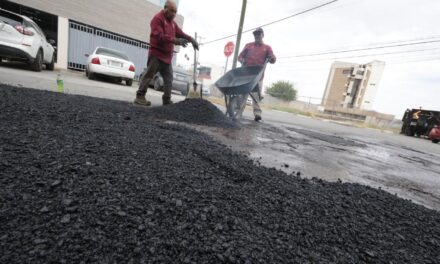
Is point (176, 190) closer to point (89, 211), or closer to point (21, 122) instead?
point (89, 211)

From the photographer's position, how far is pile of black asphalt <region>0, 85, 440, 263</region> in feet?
2.96

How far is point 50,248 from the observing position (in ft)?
2.70

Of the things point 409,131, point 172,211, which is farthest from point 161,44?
point 409,131

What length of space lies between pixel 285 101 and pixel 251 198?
47591mm

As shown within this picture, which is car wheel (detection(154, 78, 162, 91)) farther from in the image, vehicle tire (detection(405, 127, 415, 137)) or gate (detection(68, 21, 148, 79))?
vehicle tire (detection(405, 127, 415, 137))

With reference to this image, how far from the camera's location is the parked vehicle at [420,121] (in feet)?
46.0

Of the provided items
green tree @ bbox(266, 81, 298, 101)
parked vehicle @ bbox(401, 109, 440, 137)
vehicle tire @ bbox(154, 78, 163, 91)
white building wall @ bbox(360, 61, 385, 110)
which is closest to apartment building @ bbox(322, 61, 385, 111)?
white building wall @ bbox(360, 61, 385, 110)

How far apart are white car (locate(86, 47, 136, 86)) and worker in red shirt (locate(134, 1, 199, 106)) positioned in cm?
485

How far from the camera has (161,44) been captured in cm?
445

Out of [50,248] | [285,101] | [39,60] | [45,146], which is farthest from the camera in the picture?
[285,101]

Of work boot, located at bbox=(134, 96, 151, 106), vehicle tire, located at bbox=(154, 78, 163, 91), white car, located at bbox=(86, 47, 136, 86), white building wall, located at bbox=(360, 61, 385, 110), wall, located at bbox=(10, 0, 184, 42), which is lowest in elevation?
work boot, located at bbox=(134, 96, 151, 106)

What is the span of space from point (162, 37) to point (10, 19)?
496cm

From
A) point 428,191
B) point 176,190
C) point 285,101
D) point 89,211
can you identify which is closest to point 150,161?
point 176,190

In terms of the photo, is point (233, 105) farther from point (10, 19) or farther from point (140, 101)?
point (10, 19)
